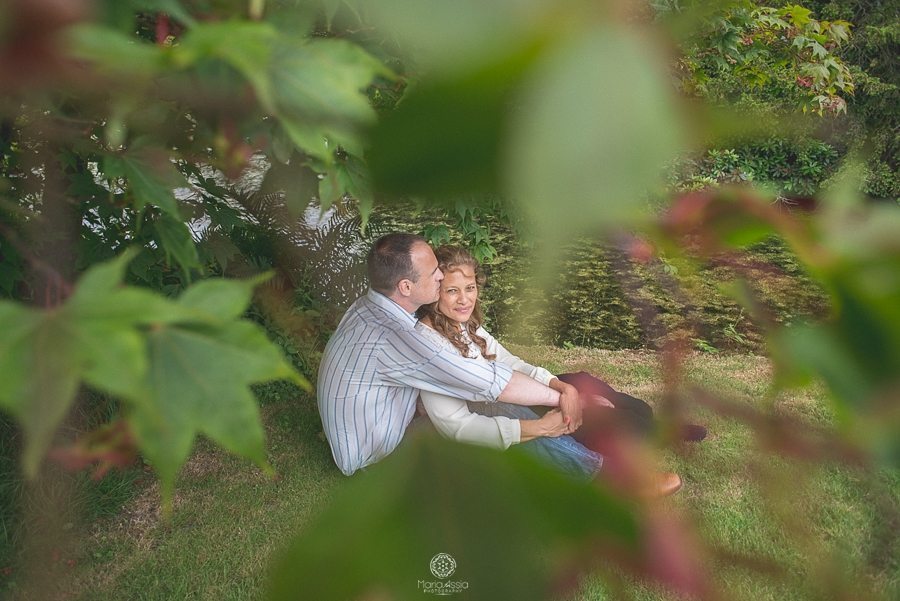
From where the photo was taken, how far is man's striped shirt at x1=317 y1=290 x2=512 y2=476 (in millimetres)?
2082

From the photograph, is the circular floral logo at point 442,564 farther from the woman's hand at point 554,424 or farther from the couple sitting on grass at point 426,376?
the woman's hand at point 554,424

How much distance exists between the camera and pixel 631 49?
131 mm

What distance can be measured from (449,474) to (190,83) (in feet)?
0.46

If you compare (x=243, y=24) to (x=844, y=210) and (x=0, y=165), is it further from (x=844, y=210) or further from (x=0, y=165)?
(x=0, y=165)

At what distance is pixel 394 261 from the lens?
2191mm

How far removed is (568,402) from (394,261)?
2.15 feet

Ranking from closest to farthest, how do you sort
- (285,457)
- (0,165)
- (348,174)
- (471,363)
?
(348,174), (0,165), (471,363), (285,457)

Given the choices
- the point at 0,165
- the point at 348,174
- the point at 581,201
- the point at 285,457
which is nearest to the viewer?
the point at 581,201

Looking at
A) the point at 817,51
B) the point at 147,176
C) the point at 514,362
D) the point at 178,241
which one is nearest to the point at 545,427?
the point at 514,362

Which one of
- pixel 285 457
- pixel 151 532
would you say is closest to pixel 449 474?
pixel 151 532

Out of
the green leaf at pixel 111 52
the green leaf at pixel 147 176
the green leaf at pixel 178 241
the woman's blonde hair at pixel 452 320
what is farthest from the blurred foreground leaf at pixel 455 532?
the woman's blonde hair at pixel 452 320

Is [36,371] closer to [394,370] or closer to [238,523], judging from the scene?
[394,370]

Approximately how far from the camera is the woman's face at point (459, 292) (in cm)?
231

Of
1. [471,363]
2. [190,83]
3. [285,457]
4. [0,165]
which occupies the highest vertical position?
[190,83]
